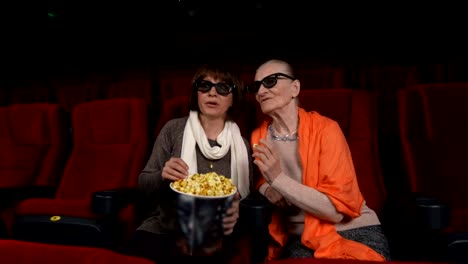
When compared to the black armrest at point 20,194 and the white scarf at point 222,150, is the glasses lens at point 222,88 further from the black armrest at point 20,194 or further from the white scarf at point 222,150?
the black armrest at point 20,194

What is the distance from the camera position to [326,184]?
0.73 meters

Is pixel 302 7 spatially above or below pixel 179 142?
above

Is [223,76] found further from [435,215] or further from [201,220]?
[435,215]

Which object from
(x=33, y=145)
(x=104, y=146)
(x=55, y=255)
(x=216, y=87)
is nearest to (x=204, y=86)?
(x=216, y=87)

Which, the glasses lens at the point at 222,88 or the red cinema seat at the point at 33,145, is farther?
the red cinema seat at the point at 33,145

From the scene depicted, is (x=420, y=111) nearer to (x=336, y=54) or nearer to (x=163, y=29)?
(x=336, y=54)

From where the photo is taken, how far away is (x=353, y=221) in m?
0.76

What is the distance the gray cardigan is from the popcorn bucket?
20cm

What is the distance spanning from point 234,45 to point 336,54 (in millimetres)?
744

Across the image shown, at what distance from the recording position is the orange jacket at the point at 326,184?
2.21ft

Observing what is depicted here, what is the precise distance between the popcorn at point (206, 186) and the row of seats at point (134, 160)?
0.19 metres

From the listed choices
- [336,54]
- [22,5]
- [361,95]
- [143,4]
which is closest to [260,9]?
[336,54]

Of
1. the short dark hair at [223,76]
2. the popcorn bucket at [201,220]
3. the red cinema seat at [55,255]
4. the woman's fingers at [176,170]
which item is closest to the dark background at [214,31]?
the short dark hair at [223,76]

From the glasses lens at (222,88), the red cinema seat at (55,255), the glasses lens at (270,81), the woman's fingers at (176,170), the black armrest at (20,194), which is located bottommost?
the black armrest at (20,194)
